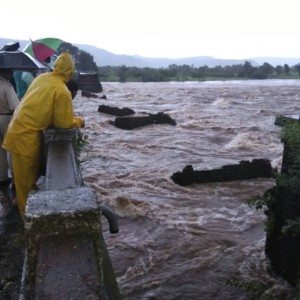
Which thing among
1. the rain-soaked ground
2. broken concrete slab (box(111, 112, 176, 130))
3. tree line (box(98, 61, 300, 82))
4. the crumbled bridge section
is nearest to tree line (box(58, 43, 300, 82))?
tree line (box(98, 61, 300, 82))

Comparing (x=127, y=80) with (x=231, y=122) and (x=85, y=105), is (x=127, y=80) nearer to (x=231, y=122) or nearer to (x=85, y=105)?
(x=85, y=105)

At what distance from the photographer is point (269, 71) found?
87500 millimetres

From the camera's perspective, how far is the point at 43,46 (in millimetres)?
8195

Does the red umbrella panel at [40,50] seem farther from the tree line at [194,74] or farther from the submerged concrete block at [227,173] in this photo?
the tree line at [194,74]

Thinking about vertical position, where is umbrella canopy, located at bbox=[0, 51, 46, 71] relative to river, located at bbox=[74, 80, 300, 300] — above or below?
above

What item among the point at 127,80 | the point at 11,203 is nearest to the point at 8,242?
the point at 11,203

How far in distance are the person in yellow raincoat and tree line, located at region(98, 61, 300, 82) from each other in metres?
74.9

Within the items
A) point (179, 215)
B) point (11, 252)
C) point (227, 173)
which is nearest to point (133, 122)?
point (227, 173)

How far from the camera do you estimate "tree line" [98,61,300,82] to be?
264 ft

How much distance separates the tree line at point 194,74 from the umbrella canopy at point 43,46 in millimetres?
71104

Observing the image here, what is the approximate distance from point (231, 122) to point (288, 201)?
1844 cm

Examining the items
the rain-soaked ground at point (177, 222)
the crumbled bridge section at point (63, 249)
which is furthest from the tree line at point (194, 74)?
the crumbled bridge section at point (63, 249)

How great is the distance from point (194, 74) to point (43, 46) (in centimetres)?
8048

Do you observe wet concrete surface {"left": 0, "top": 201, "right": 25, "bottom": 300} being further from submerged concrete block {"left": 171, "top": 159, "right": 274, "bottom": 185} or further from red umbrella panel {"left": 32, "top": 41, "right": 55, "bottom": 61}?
submerged concrete block {"left": 171, "top": 159, "right": 274, "bottom": 185}
